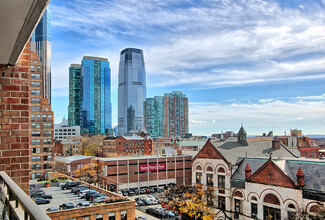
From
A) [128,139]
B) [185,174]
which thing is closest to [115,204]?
[185,174]

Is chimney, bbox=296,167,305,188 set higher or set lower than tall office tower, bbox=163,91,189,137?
lower

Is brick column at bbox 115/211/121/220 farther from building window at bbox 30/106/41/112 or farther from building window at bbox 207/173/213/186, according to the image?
building window at bbox 30/106/41/112

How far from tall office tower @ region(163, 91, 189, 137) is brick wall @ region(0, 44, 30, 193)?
187563 mm

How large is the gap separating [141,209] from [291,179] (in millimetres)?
21157

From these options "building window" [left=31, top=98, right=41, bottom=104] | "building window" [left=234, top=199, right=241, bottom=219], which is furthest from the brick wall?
"building window" [left=31, top=98, right=41, bottom=104]

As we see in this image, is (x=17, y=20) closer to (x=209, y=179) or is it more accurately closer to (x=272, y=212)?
(x=272, y=212)

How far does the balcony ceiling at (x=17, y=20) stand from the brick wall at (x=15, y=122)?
1.07m

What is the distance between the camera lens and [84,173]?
53844mm

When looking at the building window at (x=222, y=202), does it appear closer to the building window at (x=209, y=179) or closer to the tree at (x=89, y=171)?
the building window at (x=209, y=179)

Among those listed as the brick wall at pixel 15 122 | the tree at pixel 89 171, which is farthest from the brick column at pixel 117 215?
the tree at pixel 89 171

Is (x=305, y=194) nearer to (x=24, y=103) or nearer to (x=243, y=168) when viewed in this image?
(x=243, y=168)

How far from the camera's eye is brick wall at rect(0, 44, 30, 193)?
5.37 m

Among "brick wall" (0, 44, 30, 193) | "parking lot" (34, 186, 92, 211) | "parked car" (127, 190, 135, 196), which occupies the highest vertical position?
"brick wall" (0, 44, 30, 193)

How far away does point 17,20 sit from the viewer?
129 inches
